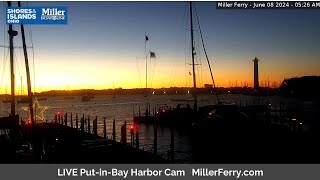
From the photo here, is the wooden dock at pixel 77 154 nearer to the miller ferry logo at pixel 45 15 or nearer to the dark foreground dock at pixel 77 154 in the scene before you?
the dark foreground dock at pixel 77 154

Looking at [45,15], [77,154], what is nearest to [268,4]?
[45,15]

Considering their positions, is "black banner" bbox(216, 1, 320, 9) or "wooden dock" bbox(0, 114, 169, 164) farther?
"wooden dock" bbox(0, 114, 169, 164)

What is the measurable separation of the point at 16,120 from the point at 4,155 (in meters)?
6.09

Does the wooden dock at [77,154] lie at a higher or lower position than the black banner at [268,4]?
lower

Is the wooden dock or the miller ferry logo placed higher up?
the miller ferry logo

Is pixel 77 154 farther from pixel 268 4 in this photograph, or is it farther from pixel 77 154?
pixel 268 4

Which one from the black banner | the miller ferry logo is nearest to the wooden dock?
the miller ferry logo

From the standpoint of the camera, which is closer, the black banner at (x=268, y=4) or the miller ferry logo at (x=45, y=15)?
the black banner at (x=268, y=4)

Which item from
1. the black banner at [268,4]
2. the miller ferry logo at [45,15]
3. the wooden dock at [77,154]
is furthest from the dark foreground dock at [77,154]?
the black banner at [268,4]

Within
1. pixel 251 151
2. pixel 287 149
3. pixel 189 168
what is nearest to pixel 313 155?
pixel 287 149

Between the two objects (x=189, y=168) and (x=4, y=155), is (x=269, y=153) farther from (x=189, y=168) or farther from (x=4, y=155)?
(x=4, y=155)

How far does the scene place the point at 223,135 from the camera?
24.7m

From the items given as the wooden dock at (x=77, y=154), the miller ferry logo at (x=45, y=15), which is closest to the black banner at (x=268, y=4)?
the miller ferry logo at (x=45, y=15)

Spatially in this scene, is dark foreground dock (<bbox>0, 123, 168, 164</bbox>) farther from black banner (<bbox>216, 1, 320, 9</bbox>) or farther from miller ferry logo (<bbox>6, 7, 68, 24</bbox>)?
black banner (<bbox>216, 1, 320, 9</bbox>)
